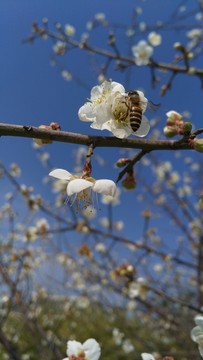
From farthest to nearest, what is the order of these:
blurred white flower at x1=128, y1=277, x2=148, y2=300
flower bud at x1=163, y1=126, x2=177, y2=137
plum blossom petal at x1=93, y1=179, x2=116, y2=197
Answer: blurred white flower at x1=128, y1=277, x2=148, y2=300 < flower bud at x1=163, y1=126, x2=177, y2=137 < plum blossom petal at x1=93, y1=179, x2=116, y2=197

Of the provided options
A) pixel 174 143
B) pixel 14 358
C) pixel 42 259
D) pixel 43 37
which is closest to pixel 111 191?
pixel 174 143

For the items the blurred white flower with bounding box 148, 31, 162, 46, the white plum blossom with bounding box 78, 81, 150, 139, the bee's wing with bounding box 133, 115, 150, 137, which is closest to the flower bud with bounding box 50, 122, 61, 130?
the white plum blossom with bounding box 78, 81, 150, 139

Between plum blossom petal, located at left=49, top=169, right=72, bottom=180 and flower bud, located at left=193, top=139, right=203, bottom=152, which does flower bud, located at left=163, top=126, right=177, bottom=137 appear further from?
plum blossom petal, located at left=49, top=169, right=72, bottom=180

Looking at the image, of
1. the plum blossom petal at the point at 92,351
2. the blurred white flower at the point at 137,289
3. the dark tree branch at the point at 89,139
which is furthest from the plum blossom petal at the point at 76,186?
the blurred white flower at the point at 137,289

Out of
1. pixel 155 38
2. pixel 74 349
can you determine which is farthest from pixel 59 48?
pixel 74 349

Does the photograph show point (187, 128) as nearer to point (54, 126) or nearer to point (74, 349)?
point (54, 126)

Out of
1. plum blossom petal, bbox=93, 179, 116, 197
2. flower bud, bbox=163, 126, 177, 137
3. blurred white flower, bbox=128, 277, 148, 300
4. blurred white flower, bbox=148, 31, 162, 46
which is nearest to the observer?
plum blossom petal, bbox=93, 179, 116, 197

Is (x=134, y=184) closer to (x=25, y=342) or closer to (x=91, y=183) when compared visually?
(x=91, y=183)
